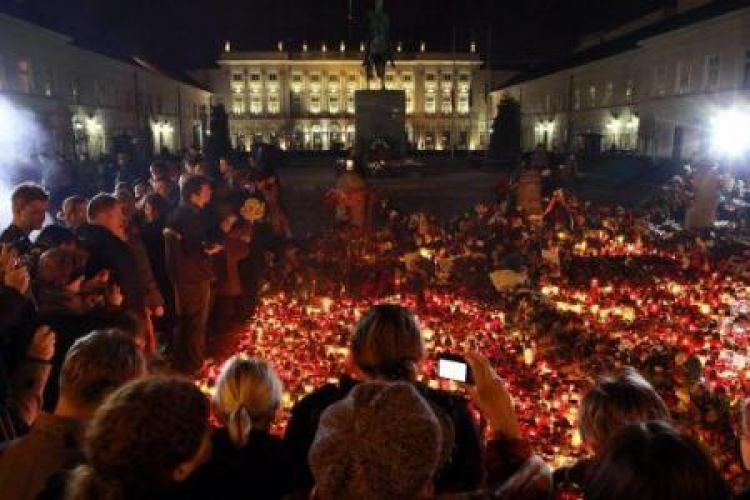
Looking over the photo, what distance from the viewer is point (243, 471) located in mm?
2068

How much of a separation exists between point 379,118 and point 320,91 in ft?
201

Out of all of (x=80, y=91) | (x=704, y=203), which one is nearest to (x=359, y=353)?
(x=704, y=203)

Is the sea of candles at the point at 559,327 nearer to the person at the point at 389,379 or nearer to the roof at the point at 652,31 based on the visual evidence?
the person at the point at 389,379

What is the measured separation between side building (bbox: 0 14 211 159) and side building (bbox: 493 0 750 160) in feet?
93.5

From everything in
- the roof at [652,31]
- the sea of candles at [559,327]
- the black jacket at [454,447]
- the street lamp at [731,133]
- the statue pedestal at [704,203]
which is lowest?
the sea of candles at [559,327]

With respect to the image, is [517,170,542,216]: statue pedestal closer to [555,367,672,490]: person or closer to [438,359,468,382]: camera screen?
[438,359,468,382]: camera screen

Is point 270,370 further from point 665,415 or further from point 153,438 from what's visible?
point 665,415

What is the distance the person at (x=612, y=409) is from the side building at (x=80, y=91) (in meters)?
32.3

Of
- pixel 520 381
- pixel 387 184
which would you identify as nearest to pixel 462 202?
pixel 387 184

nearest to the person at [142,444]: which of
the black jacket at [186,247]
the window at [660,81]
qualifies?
the black jacket at [186,247]

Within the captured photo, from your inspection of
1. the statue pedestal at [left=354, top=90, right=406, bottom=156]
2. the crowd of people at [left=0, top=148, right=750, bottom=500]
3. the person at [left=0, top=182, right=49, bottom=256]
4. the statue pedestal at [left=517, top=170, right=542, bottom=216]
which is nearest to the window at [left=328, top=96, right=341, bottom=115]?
the statue pedestal at [left=354, top=90, right=406, bottom=156]

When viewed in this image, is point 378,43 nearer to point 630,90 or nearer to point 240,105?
point 630,90

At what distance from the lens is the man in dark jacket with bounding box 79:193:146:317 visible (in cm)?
492

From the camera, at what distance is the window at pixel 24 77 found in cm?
3256
